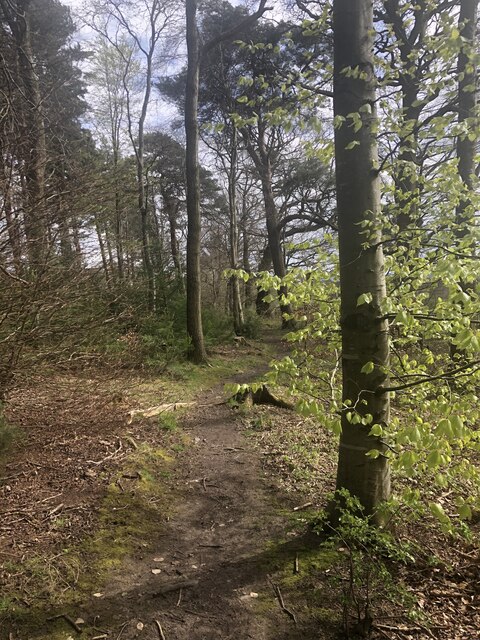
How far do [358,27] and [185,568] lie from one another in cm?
437

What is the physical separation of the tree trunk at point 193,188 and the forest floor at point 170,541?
4270mm

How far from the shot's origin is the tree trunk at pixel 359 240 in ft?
8.96

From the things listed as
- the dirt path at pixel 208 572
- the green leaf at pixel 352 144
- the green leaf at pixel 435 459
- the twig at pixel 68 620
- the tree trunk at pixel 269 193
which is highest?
the tree trunk at pixel 269 193

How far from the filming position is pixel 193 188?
9625 millimetres

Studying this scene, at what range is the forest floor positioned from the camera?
2551 mm

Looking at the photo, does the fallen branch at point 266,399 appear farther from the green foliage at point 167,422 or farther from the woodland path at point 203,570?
the woodland path at point 203,570

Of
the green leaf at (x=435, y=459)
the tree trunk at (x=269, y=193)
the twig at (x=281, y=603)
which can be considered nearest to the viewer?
the green leaf at (x=435, y=459)

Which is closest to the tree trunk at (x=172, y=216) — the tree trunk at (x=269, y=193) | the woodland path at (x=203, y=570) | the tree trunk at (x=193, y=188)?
the tree trunk at (x=269, y=193)

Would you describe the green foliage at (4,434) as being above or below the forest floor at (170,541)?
above

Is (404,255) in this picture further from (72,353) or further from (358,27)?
(72,353)

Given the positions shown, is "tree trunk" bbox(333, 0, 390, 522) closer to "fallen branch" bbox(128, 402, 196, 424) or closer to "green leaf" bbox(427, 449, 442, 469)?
"green leaf" bbox(427, 449, 442, 469)

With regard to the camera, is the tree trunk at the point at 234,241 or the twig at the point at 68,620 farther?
the tree trunk at the point at 234,241

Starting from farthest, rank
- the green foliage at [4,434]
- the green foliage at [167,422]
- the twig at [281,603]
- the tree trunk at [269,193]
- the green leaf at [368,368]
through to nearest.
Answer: the tree trunk at [269,193], the green foliage at [167,422], the green foliage at [4,434], the twig at [281,603], the green leaf at [368,368]

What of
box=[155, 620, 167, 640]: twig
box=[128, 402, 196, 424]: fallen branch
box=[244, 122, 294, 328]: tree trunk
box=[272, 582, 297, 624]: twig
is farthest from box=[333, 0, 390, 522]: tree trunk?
box=[244, 122, 294, 328]: tree trunk
